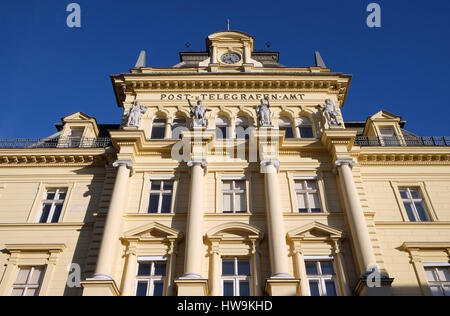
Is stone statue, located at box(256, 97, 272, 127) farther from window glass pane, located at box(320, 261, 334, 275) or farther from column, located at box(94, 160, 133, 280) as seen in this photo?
window glass pane, located at box(320, 261, 334, 275)

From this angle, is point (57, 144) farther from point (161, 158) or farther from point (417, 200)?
point (417, 200)

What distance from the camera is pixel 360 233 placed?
17.9m

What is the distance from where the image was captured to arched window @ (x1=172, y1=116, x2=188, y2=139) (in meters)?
23.3

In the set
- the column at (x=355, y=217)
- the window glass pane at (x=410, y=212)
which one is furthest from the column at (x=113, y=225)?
the window glass pane at (x=410, y=212)

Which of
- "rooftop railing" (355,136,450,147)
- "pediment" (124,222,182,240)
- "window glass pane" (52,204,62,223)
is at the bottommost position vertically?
"pediment" (124,222,182,240)

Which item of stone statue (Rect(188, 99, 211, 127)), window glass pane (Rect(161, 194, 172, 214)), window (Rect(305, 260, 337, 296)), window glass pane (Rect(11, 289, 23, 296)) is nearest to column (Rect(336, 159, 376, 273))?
window (Rect(305, 260, 337, 296))

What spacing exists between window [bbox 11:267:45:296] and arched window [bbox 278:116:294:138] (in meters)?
13.4

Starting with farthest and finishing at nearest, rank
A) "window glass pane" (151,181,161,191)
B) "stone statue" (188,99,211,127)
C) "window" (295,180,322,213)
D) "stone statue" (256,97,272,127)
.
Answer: "stone statue" (256,97,272,127) < "stone statue" (188,99,211,127) < "window glass pane" (151,181,161,191) < "window" (295,180,322,213)

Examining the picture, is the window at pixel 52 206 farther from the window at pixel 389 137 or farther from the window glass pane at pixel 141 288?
the window at pixel 389 137

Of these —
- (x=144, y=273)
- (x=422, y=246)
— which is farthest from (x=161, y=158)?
(x=422, y=246)

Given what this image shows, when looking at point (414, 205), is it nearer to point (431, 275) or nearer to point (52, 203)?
point (431, 275)

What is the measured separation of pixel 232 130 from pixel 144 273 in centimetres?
903

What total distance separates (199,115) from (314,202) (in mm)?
7217

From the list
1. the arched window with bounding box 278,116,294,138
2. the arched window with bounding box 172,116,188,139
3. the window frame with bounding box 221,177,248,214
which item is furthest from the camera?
the arched window with bounding box 278,116,294,138
